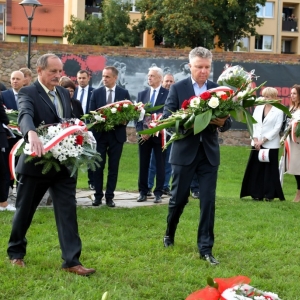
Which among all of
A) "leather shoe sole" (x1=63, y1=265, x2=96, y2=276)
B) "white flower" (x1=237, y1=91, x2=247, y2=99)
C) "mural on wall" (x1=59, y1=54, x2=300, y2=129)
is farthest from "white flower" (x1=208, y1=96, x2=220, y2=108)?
"mural on wall" (x1=59, y1=54, x2=300, y2=129)

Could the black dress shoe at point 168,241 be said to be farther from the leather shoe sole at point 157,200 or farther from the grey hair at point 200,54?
the leather shoe sole at point 157,200

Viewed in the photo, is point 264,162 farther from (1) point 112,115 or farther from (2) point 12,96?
(2) point 12,96

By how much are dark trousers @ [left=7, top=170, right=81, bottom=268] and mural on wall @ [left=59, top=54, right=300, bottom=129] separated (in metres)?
17.1

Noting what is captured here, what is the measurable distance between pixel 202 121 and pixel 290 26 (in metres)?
62.9

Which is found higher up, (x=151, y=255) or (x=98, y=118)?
(x=98, y=118)

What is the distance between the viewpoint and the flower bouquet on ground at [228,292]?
9.75 feet

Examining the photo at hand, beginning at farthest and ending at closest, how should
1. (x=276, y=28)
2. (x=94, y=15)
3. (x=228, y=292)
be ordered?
(x=276, y=28)
(x=94, y=15)
(x=228, y=292)

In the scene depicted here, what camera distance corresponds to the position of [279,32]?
2628 inches

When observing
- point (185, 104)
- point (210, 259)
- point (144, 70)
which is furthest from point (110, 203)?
point (144, 70)

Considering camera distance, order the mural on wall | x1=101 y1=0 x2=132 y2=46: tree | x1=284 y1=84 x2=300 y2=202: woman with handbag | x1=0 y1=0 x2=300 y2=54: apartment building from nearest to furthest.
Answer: x1=284 y1=84 x2=300 y2=202: woman with handbag
the mural on wall
x1=101 y1=0 x2=132 y2=46: tree
x1=0 y1=0 x2=300 y2=54: apartment building

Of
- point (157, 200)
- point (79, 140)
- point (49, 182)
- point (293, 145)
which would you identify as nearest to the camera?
point (79, 140)

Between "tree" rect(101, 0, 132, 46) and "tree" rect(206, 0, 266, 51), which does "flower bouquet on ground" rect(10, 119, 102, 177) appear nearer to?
"tree" rect(206, 0, 266, 51)

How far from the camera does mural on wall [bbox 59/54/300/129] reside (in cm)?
2362

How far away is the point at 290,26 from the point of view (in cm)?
6700
